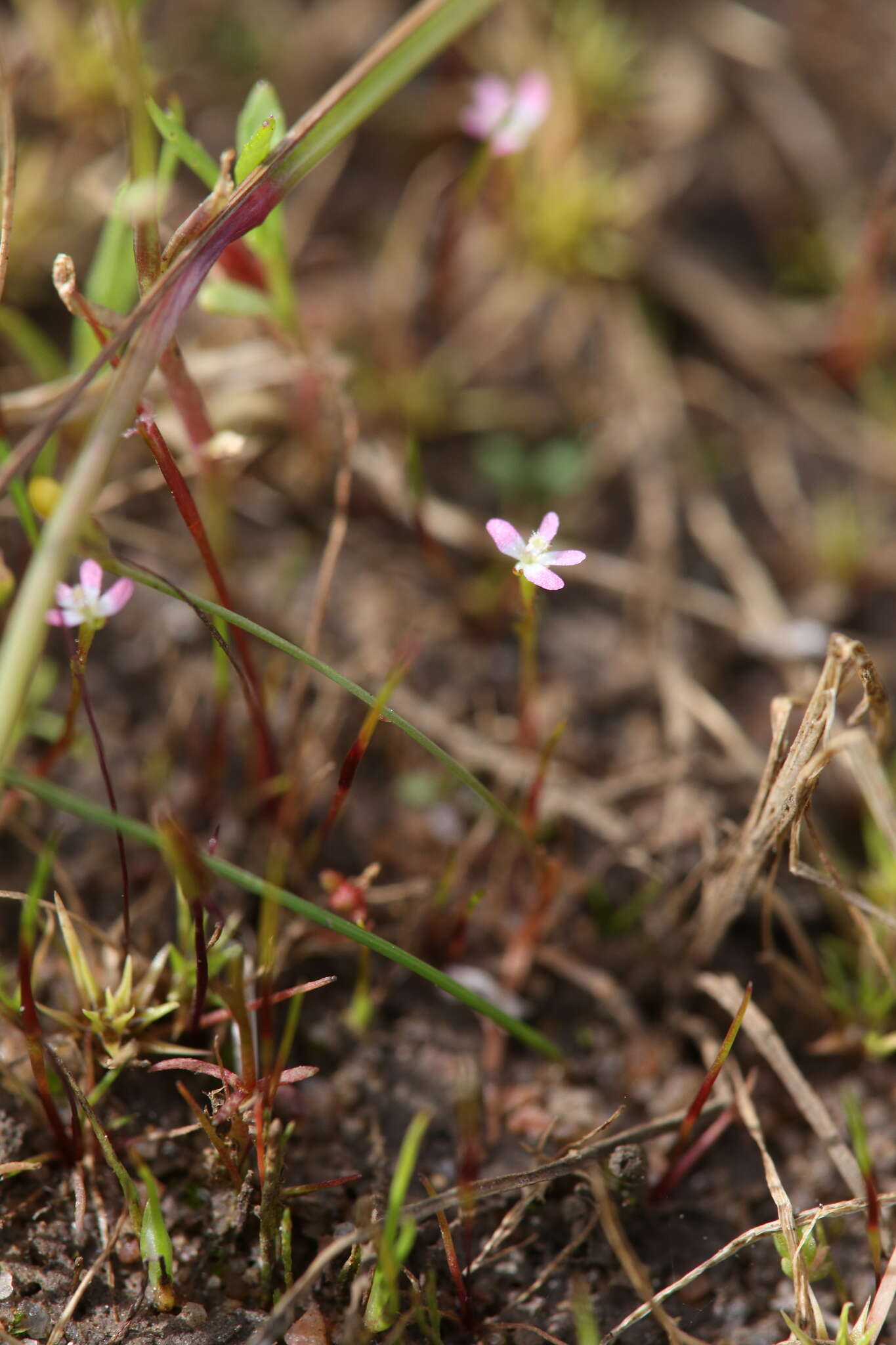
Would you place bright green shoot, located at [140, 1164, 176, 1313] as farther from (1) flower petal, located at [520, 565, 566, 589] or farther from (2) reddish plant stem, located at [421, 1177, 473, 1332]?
(1) flower petal, located at [520, 565, 566, 589]

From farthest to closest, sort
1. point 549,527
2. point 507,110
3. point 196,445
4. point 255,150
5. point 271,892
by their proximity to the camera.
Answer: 1. point 507,110
2. point 196,445
3. point 549,527
4. point 255,150
5. point 271,892

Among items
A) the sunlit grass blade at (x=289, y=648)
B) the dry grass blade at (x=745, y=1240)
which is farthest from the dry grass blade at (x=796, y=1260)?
the sunlit grass blade at (x=289, y=648)

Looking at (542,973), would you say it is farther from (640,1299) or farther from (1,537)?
(1,537)

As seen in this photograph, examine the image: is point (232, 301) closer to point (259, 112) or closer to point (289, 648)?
point (259, 112)

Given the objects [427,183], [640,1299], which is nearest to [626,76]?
[427,183]

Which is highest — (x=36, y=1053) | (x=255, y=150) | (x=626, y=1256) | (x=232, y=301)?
(x=255, y=150)

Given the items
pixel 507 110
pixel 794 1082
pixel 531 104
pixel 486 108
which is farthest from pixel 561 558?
pixel 486 108

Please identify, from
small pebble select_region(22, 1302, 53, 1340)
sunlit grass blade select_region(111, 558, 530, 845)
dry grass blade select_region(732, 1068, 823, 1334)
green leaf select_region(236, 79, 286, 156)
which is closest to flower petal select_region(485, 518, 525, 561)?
sunlit grass blade select_region(111, 558, 530, 845)
